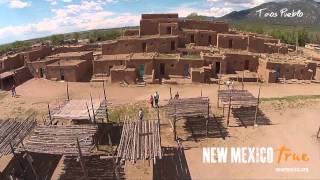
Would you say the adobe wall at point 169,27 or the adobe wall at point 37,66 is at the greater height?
the adobe wall at point 169,27

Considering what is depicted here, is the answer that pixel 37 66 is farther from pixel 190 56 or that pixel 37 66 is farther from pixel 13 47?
pixel 13 47

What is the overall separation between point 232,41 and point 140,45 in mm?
10185

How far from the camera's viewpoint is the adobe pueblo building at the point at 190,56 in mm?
32406

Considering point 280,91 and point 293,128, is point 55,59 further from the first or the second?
point 293,128

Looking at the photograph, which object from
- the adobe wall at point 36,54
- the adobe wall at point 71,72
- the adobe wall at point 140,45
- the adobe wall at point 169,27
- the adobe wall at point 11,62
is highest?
the adobe wall at point 169,27

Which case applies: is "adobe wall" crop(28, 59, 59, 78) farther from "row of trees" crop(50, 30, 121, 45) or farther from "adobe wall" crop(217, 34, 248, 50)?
"row of trees" crop(50, 30, 121, 45)

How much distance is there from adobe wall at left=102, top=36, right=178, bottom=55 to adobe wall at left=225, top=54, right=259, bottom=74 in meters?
6.18

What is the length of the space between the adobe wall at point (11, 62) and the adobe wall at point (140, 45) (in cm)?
1022

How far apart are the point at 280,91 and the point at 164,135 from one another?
13671mm

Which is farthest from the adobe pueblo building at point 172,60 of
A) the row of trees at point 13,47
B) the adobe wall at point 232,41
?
the row of trees at point 13,47

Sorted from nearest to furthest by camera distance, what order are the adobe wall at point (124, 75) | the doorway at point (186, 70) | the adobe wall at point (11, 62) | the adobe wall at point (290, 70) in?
the adobe wall at point (124, 75), the adobe wall at point (290, 70), the doorway at point (186, 70), the adobe wall at point (11, 62)

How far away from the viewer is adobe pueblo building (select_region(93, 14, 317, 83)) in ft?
106

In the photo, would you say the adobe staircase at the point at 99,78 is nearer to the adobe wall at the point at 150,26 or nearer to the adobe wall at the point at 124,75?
the adobe wall at the point at 124,75

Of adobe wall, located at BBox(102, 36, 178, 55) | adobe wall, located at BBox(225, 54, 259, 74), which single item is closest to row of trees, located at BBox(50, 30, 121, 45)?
adobe wall, located at BBox(102, 36, 178, 55)
